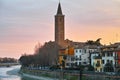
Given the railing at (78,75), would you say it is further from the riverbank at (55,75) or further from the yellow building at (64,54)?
the yellow building at (64,54)

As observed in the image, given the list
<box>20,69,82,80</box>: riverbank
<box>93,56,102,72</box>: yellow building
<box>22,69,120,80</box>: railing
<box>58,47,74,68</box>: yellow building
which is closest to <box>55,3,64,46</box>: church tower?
A: <box>58,47,74,68</box>: yellow building

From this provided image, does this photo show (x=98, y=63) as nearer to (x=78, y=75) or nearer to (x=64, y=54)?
(x=78, y=75)

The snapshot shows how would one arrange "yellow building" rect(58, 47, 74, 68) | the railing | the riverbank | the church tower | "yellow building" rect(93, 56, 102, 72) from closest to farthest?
1. the railing
2. the riverbank
3. "yellow building" rect(93, 56, 102, 72)
4. "yellow building" rect(58, 47, 74, 68)
5. the church tower

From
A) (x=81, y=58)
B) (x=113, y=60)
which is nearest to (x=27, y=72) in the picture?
(x=81, y=58)

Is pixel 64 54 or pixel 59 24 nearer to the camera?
pixel 64 54

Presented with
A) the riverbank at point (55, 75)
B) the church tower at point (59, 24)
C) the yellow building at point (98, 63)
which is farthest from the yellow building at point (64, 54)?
the church tower at point (59, 24)

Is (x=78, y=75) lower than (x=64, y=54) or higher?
lower

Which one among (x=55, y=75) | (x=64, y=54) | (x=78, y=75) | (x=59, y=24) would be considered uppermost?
(x=59, y=24)

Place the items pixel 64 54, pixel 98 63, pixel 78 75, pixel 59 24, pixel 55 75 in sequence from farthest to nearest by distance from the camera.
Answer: pixel 59 24, pixel 64 54, pixel 98 63, pixel 55 75, pixel 78 75

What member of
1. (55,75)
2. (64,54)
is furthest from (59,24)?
(55,75)

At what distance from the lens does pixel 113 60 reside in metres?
73.3

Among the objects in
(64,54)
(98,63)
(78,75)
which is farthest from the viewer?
(64,54)

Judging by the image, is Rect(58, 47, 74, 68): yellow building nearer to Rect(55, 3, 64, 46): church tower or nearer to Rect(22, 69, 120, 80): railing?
Rect(22, 69, 120, 80): railing

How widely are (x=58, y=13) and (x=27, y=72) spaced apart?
2135 inches
